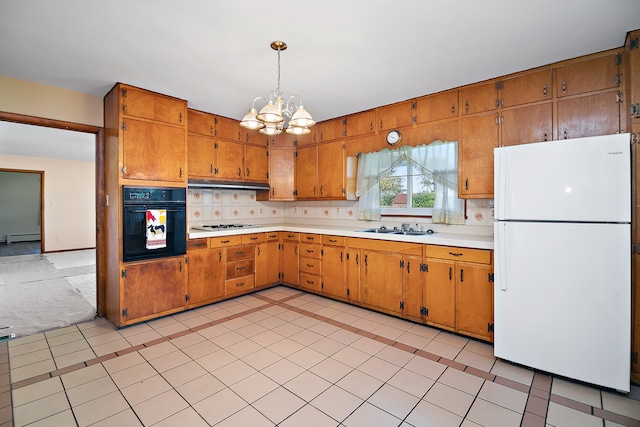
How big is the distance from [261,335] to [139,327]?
1375mm

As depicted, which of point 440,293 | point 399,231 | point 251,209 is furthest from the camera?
point 251,209

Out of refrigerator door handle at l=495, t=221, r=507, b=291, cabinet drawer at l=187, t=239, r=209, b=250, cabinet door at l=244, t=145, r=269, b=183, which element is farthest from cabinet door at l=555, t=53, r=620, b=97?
cabinet drawer at l=187, t=239, r=209, b=250

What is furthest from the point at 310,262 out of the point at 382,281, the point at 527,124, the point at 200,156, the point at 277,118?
the point at 527,124

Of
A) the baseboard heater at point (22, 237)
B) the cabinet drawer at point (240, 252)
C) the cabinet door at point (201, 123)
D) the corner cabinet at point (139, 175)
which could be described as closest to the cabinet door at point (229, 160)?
the cabinet door at point (201, 123)

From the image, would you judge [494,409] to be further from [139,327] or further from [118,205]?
[118,205]

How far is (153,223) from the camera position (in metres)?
3.40

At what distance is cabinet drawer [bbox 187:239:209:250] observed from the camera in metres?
3.77

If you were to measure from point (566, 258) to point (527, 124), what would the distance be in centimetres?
137

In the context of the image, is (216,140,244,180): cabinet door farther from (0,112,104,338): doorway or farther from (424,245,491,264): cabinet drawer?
(424,245,491,264): cabinet drawer

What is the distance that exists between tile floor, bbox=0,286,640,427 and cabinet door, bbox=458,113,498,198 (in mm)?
1538

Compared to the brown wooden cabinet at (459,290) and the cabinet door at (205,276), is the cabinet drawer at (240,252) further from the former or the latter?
the brown wooden cabinet at (459,290)

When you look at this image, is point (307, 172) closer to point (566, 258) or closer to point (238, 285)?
point (238, 285)

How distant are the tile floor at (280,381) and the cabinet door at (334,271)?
753 millimetres

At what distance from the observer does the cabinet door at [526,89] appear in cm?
284
